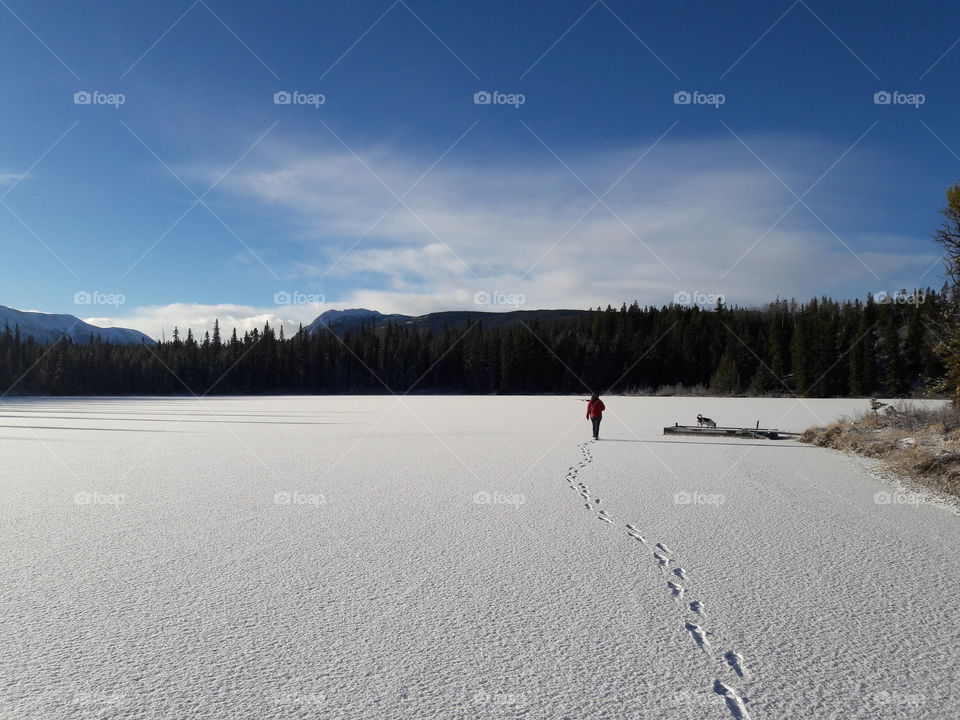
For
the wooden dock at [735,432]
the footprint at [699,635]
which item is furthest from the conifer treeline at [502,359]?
the footprint at [699,635]

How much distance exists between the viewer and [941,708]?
3.53 m

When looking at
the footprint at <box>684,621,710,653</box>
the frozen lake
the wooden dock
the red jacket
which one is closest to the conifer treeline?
the wooden dock

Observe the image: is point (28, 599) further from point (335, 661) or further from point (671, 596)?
point (671, 596)

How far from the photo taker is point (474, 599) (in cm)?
525

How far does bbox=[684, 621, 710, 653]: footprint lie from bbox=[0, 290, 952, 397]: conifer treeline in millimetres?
74373

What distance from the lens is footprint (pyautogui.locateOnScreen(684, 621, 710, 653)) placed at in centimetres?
433

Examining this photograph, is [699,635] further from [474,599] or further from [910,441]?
[910,441]

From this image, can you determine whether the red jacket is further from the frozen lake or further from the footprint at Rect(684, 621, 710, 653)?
the footprint at Rect(684, 621, 710, 653)

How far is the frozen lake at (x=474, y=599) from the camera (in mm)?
3693

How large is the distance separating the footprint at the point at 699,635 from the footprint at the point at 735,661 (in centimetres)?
13

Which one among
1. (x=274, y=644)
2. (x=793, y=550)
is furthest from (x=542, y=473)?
(x=274, y=644)

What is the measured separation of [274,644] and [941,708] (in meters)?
3.96

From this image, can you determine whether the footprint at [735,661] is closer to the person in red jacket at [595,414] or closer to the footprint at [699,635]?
the footprint at [699,635]

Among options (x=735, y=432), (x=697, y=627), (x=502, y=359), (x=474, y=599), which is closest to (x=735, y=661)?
(x=697, y=627)
